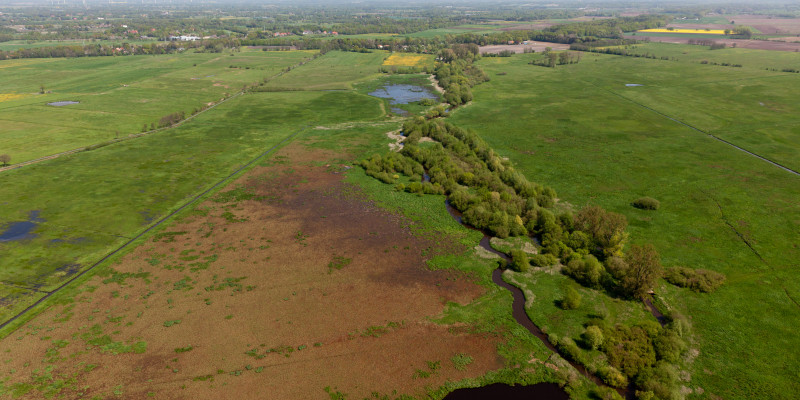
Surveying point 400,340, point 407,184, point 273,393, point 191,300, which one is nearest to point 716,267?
point 400,340

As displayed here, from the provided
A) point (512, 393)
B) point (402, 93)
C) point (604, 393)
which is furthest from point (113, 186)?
point (402, 93)

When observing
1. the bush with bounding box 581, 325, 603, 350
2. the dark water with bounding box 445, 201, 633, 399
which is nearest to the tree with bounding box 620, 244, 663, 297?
the bush with bounding box 581, 325, 603, 350

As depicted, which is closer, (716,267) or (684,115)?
(716,267)

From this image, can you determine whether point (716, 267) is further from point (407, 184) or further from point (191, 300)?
point (191, 300)

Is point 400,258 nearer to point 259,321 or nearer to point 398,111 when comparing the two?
point 259,321

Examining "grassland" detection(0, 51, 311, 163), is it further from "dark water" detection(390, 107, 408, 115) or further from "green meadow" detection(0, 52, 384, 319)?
"dark water" detection(390, 107, 408, 115)

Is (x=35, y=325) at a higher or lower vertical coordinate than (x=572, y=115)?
higher

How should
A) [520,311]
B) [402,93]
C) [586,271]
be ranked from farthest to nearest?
1. [402,93]
2. [586,271]
3. [520,311]
